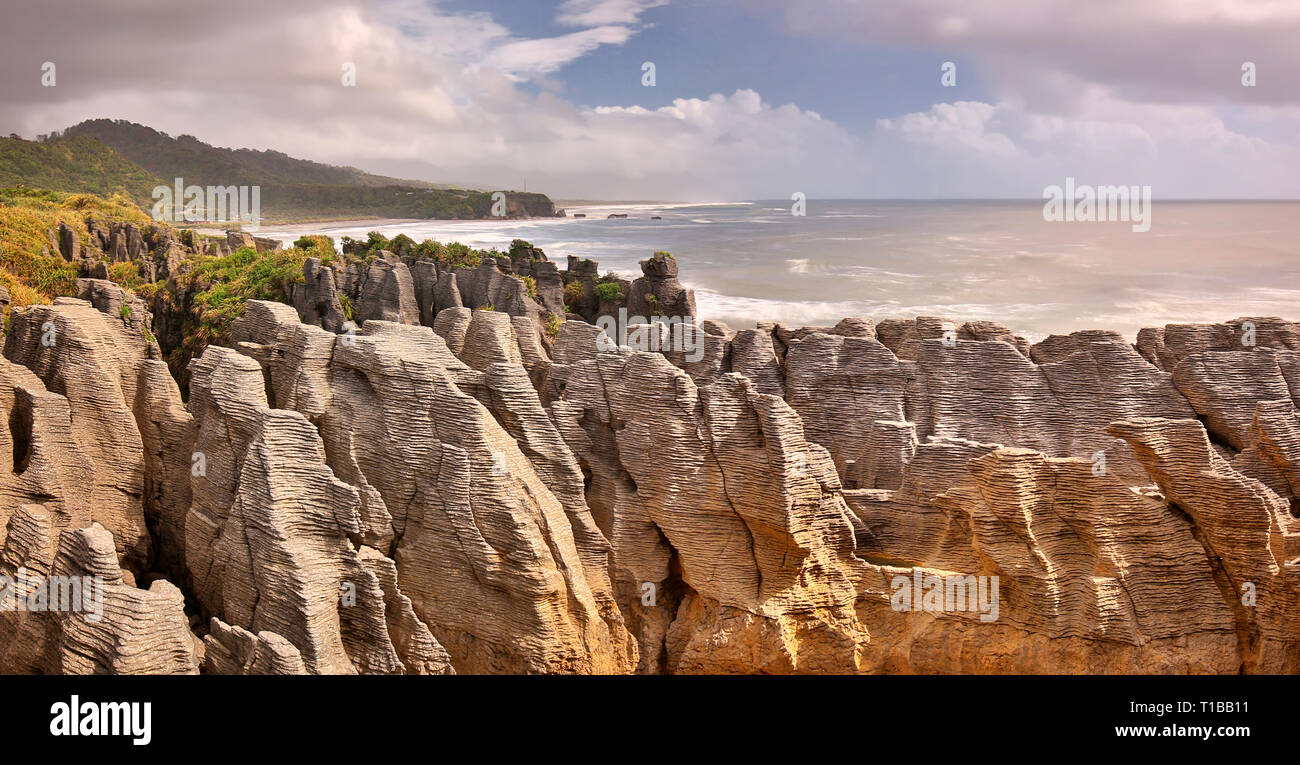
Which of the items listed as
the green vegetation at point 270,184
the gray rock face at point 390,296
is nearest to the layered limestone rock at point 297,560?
the gray rock face at point 390,296

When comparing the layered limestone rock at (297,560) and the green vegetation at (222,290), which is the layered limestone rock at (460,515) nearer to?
the layered limestone rock at (297,560)

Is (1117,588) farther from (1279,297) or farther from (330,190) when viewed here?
(330,190)

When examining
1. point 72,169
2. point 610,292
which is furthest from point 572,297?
point 72,169

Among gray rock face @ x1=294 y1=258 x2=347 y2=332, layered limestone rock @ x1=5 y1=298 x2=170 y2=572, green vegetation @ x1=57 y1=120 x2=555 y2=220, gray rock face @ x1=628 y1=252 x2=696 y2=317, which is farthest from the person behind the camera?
green vegetation @ x1=57 y1=120 x2=555 y2=220

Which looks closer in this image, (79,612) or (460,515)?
(79,612)

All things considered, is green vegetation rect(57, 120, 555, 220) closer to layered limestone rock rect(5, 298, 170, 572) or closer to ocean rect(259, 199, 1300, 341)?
ocean rect(259, 199, 1300, 341)

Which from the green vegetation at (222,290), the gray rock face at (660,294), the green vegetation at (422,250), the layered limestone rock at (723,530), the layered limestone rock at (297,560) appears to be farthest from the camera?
the green vegetation at (422,250)

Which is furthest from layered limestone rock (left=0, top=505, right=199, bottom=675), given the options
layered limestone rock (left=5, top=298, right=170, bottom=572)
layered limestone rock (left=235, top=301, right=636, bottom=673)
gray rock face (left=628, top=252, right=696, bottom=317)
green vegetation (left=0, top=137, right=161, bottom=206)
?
green vegetation (left=0, top=137, right=161, bottom=206)

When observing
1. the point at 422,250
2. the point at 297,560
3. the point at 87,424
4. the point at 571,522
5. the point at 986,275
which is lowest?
the point at 571,522

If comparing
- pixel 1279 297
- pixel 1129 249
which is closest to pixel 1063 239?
pixel 1129 249

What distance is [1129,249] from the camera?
107188 millimetres

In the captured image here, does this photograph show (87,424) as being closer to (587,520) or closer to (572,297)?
(587,520)

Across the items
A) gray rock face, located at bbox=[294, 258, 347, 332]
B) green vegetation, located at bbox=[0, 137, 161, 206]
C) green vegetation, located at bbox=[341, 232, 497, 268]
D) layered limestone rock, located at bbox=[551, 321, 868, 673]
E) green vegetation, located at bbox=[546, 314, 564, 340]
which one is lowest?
layered limestone rock, located at bbox=[551, 321, 868, 673]

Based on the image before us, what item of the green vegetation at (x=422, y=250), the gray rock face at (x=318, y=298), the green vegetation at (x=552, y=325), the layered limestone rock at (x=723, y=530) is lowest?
the layered limestone rock at (x=723, y=530)
